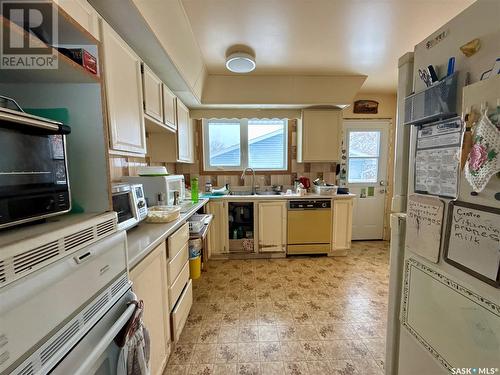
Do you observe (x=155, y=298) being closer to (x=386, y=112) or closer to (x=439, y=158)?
(x=439, y=158)

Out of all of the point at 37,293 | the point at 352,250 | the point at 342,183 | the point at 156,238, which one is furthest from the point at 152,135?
the point at 352,250

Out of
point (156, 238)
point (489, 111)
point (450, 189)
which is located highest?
point (489, 111)

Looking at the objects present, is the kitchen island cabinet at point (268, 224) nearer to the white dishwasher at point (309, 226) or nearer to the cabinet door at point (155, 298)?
the white dishwasher at point (309, 226)

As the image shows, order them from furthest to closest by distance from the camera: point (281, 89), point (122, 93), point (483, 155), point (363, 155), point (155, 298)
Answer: point (363, 155) < point (281, 89) < point (122, 93) < point (155, 298) < point (483, 155)

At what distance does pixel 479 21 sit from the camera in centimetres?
64

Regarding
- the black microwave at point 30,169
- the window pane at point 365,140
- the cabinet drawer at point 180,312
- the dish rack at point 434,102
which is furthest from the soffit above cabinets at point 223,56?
the cabinet drawer at point 180,312

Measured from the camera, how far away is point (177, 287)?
152 cm

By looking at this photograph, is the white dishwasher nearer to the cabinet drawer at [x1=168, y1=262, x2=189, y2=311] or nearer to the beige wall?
the beige wall

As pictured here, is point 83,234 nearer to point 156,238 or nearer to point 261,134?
point 156,238

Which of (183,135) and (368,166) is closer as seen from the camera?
(183,135)

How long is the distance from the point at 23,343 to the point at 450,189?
48.4 inches

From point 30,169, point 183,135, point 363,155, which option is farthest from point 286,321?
point 363,155

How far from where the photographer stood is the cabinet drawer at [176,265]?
54.6 inches

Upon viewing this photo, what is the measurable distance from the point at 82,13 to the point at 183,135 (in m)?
1.74
